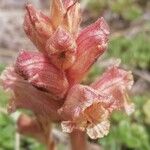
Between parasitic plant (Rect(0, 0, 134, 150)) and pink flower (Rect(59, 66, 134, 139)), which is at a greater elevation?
parasitic plant (Rect(0, 0, 134, 150))

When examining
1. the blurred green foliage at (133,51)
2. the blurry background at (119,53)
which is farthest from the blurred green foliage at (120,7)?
the blurred green foliage at (133,51)

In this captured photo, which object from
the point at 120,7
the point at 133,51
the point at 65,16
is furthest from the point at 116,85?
the point at 120,7

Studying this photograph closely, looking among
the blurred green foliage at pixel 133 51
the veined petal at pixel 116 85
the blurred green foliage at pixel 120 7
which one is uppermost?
the blurred green foliage at pixel 120 7

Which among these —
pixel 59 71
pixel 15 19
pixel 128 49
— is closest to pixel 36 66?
pixel 59 71

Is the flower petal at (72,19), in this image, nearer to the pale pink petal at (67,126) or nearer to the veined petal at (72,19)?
the veined petal at (72,19)

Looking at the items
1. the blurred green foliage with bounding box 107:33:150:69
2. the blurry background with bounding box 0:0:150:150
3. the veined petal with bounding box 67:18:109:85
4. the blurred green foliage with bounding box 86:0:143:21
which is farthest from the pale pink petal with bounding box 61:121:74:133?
the blurred green foliage with bounding box 86:0:143:21

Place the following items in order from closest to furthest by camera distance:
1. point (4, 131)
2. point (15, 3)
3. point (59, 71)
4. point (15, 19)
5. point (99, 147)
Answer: point (59, 71), point (4, 131), point (99, 147), point (15, 19), point (15, 3)

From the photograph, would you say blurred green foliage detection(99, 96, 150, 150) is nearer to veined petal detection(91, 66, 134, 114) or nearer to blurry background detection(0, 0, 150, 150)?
blurry background detection(0, 0, 150, 150)

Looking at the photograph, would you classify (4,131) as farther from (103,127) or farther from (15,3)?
(15,3)
